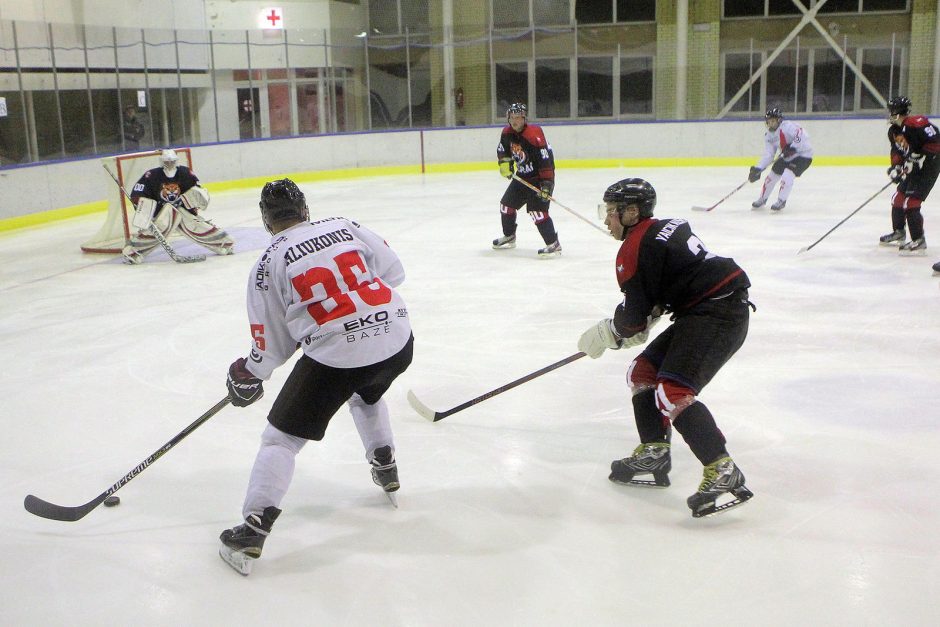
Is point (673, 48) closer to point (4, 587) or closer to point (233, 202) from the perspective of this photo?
point (233, 202)

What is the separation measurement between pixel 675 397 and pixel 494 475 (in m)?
0.77

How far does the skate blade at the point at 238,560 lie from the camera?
2.54 meters

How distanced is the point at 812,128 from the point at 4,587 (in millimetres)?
12534

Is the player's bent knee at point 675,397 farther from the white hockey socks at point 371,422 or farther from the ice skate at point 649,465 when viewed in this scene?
the white hockey socks at point 371,422

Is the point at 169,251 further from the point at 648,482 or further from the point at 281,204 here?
the point at 648,482

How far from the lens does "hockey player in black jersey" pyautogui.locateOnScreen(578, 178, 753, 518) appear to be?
270 centimetres

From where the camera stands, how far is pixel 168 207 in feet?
24.1

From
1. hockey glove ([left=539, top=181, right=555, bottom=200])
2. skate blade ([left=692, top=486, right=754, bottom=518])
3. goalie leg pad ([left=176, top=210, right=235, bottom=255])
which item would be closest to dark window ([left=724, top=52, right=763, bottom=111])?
hockey glove ([left=539, top=181, right=555, bottom=200])

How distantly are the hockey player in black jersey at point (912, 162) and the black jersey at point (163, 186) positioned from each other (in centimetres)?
519

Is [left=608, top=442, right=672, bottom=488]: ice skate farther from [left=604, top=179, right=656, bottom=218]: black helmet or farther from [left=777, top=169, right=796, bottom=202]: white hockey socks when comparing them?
[left=777, top=169, right=796, bottom=202]: white hockey socks

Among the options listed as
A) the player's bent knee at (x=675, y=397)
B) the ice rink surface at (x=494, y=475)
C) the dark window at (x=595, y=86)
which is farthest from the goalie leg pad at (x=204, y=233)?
the dark window at (x=595, y=86)

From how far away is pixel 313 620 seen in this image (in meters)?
2.32

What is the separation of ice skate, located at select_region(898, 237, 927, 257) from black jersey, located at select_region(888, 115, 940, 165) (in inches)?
22.8

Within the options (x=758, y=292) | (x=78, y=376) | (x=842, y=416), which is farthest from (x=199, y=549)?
(x=758, y=292)
